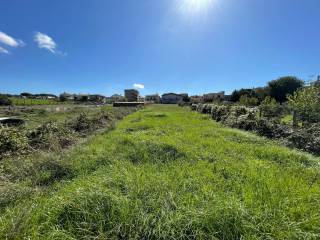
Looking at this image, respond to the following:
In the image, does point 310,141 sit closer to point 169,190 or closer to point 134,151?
point 134,151

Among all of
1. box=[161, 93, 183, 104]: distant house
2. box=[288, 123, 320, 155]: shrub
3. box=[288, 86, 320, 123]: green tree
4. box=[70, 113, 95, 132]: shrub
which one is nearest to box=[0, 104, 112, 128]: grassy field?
box=[70, 113, 95, 132]: shrub

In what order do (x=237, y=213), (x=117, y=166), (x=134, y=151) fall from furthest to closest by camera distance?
(x=134, y=151) < (x=117, y=166) < (x=237, y=213)

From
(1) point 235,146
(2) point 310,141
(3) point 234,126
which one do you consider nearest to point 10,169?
(1) point 235,146

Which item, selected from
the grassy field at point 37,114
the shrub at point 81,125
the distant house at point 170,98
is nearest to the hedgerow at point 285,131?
the shrub at point 81,125

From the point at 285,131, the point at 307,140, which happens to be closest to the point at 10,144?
the point at 307,140

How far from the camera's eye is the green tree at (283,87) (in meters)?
59.2

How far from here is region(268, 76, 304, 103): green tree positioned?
59.2m

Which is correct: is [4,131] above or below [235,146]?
above

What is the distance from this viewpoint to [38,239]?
3.20 m

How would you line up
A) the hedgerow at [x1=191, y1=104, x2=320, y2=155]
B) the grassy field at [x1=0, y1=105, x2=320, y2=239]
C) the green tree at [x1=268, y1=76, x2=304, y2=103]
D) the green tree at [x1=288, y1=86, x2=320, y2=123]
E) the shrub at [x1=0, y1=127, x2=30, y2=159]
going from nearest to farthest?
1. the grassy field at [x1=0, y1=105, x2=320, y2=239]
2. the shrub at [x1=0, y1=127, x2=30, y2=159]
3. the hedgerow at [x1=191, y1=104, x2=320, y2=155]
4. the green tree at [x1=288, y1=86, x2=320, y2=123]
5. the green tree at [x1=268, y1=76, x2=304, y2=103]

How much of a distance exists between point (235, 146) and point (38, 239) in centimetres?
751

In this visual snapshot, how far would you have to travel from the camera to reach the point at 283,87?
194ft

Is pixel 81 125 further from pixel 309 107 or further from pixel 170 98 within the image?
pixel 170 98

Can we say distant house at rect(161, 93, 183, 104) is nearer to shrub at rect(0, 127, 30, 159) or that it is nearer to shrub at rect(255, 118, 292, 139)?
shrub at rect(255, 118, 292, 139)
